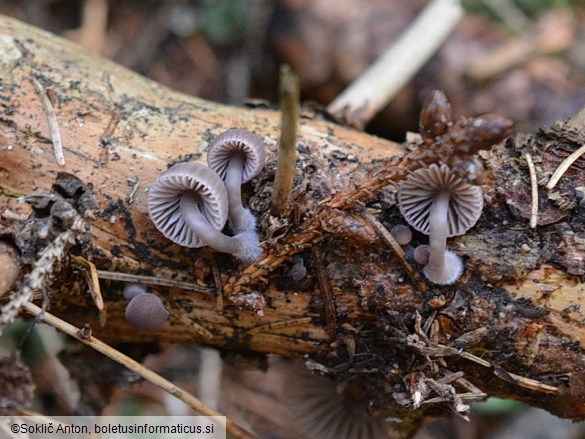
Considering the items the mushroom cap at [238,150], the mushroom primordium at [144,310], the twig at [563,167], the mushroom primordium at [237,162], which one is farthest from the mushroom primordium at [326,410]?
the twig at [563,167]

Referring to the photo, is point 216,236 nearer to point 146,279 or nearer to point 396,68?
point 146,279

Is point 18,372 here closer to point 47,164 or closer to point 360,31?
point 47,164

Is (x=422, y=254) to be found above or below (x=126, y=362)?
above

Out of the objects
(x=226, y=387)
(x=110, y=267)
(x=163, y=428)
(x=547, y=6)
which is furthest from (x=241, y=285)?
(x=547, y=6)

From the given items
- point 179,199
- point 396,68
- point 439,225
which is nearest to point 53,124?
point 179,199

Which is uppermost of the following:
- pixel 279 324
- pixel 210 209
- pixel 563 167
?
pixel 563 167

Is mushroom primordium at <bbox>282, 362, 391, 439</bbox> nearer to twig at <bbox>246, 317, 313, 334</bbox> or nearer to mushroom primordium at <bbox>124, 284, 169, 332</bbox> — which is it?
twig at <bbox>246, 317, 313, 334</bbox>

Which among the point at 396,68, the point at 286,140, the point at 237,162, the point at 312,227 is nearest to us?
the point at 286,140
